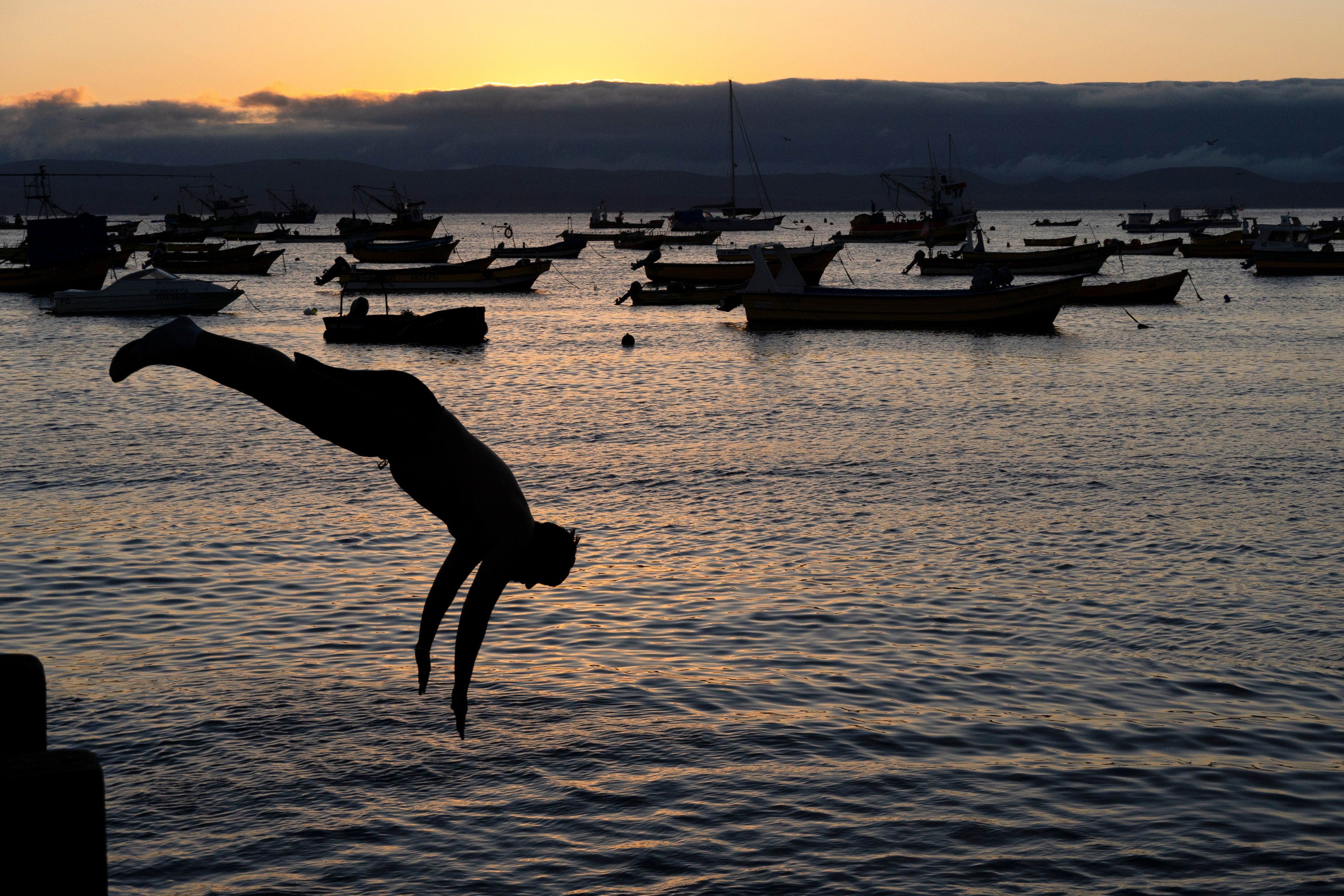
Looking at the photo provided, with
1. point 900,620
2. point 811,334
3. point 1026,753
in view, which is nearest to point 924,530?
point 900,620

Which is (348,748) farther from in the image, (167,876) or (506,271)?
(506,271)

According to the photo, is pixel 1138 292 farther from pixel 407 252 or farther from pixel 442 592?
pixel 407 252

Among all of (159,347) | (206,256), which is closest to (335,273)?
(206,256)

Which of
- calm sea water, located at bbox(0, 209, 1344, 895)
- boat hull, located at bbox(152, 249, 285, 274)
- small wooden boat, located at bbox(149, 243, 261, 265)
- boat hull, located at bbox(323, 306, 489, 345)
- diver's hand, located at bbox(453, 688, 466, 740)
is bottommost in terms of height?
calm sea water, located at bbox(0, 209, 1344, 895)

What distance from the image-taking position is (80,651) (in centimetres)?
1013

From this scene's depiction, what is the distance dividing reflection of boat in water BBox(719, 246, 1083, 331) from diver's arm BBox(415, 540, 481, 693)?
43090mm

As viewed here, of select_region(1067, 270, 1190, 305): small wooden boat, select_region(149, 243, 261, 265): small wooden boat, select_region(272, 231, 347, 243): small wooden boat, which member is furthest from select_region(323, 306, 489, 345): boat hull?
select_region(272, 231, 347, 243): small wooden boat

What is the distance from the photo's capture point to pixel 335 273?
76.6m

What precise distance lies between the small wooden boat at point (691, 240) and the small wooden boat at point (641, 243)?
5495 millimetres

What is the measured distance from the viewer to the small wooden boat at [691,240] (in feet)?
546

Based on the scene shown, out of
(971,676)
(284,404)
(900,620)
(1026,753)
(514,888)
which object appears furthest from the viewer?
(900,620)

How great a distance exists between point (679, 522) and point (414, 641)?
567 cm

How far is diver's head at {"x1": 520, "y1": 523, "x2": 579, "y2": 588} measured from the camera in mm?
4727

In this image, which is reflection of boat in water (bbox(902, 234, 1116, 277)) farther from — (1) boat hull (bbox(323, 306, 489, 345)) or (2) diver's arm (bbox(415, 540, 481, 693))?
(2) diver's arm (bbox(415, 540, 481, 693))
